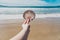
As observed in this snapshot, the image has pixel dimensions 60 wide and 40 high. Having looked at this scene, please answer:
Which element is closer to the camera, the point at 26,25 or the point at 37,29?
the point at 26,25

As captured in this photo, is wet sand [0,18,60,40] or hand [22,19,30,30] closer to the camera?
hand [22,19,30,30]

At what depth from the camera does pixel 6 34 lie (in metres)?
1.17

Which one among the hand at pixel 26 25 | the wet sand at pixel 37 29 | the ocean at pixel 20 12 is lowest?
the wet sand at pixel 37 29

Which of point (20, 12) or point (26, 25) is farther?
point (20, 12)

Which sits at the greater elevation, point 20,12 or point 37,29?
point 20,12

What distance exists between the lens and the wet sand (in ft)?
3.81

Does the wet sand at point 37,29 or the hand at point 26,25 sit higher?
the hand at point 26,25

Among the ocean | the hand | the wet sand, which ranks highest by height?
the ocean

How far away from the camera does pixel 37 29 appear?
3.89 ft

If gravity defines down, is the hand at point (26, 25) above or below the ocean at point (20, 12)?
below

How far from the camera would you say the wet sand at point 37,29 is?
45.8 inches

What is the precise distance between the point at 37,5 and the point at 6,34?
1.26 ft

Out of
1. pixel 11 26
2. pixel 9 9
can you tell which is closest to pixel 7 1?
pixel 9 9

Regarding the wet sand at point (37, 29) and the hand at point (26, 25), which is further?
the wet sand at point (37, 29)
